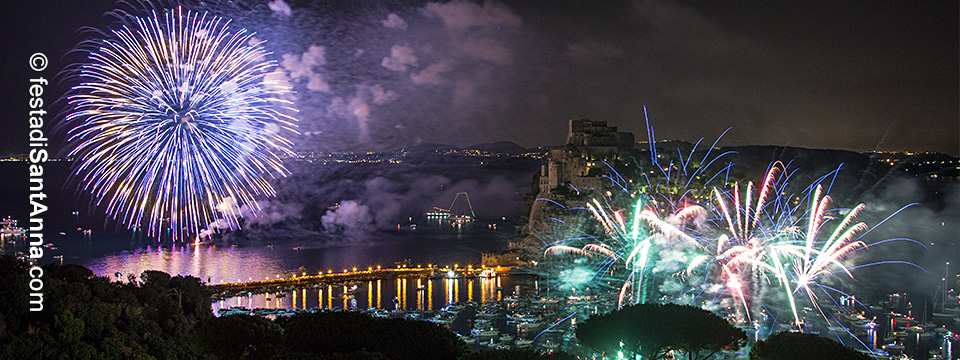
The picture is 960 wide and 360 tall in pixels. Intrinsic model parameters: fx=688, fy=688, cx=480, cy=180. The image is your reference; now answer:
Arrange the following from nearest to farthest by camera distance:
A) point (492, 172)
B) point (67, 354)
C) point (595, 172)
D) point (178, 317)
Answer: point (67, 354) → point (178, 317) → point (595, 172) → point (492, 172)

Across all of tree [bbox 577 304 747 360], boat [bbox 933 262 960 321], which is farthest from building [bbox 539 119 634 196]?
tree [bbox 577 304 747 360]

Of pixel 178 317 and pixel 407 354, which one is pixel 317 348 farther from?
pixel 178 317

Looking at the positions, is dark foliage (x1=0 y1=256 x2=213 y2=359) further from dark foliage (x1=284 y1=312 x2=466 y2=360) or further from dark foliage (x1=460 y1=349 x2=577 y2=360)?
dark foliage (x1=460 y1=349 x2=577 y2=360)

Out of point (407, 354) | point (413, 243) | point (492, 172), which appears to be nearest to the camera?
point (407, 354)

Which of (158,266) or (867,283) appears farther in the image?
(158,266)

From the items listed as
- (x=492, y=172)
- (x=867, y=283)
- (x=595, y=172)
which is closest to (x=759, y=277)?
(x=867, y=283)

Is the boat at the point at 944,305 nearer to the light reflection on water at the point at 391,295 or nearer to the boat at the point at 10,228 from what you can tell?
the light reflection on water at the point at 391,295

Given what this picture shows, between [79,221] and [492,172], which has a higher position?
[492,172]

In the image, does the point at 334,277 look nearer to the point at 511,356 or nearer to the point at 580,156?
the point at 580,156
